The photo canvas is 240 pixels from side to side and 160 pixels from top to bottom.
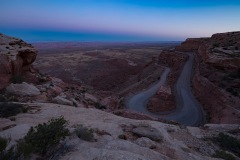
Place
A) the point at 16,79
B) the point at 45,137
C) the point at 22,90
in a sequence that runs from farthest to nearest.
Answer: the point at 16,79 < the point at 22,90 < the point at 45,137

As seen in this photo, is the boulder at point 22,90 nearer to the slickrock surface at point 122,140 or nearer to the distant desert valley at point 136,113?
the distant desert valley at point 136,113

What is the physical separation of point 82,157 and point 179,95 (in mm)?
22217

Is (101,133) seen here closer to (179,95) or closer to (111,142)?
(111,142)

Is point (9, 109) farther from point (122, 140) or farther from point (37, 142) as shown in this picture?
point (122, 140)

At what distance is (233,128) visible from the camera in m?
14.4

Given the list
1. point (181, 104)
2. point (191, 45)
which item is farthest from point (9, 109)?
point (191, 45)

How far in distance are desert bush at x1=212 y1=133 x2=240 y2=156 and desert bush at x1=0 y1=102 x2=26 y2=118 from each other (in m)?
10.3

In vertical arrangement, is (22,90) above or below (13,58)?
below

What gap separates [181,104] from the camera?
1000 inches

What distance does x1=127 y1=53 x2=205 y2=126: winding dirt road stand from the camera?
72.5 feet

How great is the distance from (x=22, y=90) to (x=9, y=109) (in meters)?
4.97

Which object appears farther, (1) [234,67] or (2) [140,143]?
(1) [234,67]


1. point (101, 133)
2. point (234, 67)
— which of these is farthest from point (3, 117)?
point (234, 67)

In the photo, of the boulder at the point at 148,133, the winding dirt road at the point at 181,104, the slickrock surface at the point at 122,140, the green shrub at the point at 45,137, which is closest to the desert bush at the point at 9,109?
the slickrock surface at the point at 122,140
